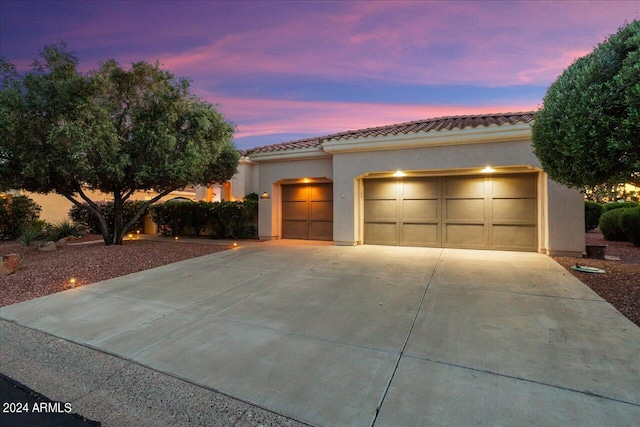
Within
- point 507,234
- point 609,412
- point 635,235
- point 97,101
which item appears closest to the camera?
point 609,412

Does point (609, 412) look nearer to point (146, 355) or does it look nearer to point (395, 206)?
point (146, 355)

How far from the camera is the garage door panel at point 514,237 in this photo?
29.2 ft

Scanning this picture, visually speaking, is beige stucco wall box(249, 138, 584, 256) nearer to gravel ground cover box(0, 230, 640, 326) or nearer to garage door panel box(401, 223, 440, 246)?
gravel ground cover box(0, 230, 640, 326)

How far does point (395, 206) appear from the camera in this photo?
1032 centimetres

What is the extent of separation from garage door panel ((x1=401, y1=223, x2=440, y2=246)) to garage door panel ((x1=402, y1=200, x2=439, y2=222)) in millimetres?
234

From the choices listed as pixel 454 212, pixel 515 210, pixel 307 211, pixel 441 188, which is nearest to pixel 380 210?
pixel 441 188

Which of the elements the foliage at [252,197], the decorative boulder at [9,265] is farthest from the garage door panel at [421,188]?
the decorative boulder at [9,265]

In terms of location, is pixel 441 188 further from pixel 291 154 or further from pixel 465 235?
pixel 291 154

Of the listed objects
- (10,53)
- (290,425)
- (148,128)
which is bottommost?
(290,425)

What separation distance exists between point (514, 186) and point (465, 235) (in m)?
2.00

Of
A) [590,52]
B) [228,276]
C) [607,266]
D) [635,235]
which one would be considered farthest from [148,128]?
[635,235]

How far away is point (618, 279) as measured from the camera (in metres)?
5.80

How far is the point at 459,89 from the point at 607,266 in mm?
7492

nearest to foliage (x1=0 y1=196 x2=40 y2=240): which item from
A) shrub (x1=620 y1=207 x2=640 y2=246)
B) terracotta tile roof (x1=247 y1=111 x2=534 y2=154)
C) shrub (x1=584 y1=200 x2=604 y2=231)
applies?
terracotta tile roof (x1=247 y1=111 x2=534 y2=154)
